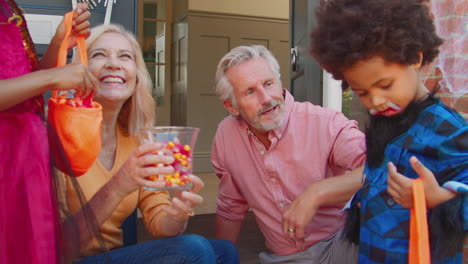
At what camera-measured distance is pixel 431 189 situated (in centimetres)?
102

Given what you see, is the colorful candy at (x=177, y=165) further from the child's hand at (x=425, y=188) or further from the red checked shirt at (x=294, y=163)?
the red checked shirt at (x=294, y=163)

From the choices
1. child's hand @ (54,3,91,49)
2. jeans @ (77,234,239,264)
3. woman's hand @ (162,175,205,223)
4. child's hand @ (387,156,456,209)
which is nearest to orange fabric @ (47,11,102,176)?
child's hand @ (54,3,91,49)

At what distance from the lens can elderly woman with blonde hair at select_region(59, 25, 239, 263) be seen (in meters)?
1.36

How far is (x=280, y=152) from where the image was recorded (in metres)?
1.82

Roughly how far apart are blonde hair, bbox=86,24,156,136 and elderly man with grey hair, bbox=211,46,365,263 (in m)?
0.35

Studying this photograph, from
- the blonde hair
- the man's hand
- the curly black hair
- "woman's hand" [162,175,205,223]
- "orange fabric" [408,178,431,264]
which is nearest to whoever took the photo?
"orange fabric" [408,178,431,264]

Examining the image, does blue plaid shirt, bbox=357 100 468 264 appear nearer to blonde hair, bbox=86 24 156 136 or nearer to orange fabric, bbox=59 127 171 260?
orange fabric, bbox=59 127 171 260

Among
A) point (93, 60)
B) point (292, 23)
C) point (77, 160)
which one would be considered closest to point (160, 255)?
point (77, 160)

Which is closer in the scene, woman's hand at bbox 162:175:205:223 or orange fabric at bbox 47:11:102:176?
orange fabric at bbox 47:11:102:176

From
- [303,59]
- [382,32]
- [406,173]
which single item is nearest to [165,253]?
[406,173]

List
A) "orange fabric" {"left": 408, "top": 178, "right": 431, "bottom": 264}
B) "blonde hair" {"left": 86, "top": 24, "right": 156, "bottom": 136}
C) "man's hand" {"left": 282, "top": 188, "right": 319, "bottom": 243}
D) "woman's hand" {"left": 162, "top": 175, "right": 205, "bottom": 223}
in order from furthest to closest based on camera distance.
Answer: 1. "blonde hair" {"left": 86, "top": 24, "right": 156, "bottom": 136}
2. "man's hand" {"left": 282, "top": 188, "right": 319, "bottom": 243}
3. "woman's hand" {"left": 162, "top": 175, "right": 205, "bottom": 223}
4. "orange fabric" {"left": 408, "top": 178, "right": 431, "bottom": 264}

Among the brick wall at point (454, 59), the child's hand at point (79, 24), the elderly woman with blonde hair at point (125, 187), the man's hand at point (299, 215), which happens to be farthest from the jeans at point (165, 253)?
the brick wall at point (454, 59)

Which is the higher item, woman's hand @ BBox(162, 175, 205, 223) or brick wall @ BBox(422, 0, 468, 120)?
brick wall @ BBox(422, 0, 468, 120)

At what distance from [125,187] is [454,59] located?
139cm
